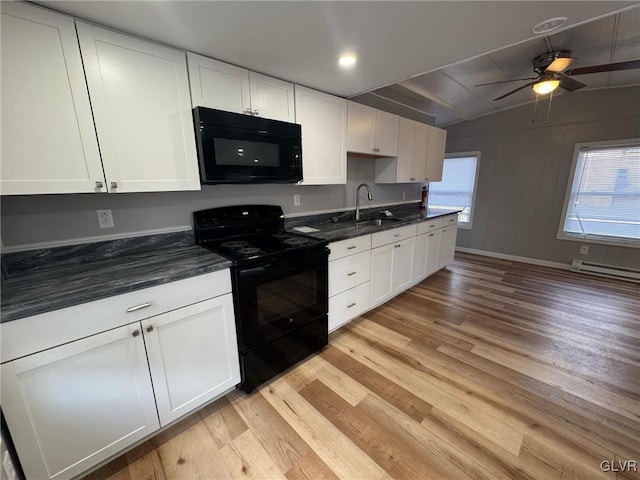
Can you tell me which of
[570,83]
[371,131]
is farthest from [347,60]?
[570,83]

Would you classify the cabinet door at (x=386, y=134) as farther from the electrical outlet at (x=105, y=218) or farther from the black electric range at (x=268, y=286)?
the electrical outlet at (x=105, y=218)

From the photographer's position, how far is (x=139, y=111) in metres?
1.43

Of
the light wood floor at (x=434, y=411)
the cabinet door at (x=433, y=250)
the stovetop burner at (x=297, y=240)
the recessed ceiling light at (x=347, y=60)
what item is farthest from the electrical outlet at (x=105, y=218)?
the cabinet door at (x=433, y=250)

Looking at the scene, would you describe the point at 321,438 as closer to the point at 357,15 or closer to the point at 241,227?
the point at 241,227

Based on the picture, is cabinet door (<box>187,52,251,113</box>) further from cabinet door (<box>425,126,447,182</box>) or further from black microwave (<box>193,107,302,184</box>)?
cabinet door (<box>425,126,447,182</box>)

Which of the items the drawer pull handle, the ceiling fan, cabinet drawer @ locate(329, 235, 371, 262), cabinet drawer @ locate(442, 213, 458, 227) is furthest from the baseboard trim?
the drawer pull handle

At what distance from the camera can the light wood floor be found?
4.30ft

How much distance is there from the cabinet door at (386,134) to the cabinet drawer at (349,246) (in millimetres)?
1186

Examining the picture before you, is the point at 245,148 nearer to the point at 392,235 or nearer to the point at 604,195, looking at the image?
the point at 392,235

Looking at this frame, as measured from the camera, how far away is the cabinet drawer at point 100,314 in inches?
38.5

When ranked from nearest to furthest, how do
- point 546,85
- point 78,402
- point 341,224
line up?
point 78,402 → point 546,85 → point 341,224

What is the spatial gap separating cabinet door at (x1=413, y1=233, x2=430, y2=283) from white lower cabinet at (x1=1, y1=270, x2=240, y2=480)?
2463mm

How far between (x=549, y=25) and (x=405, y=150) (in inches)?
75.7

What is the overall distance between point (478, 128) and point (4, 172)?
5.86m
